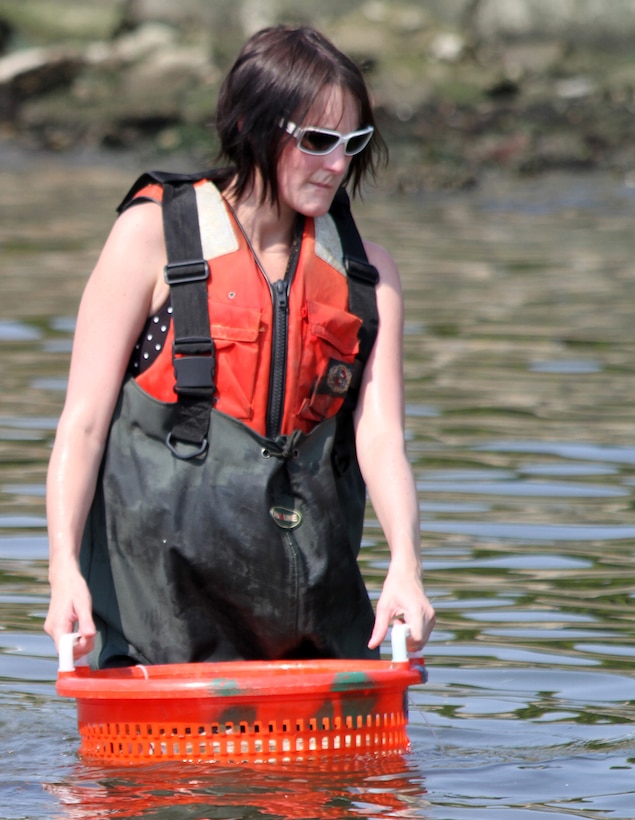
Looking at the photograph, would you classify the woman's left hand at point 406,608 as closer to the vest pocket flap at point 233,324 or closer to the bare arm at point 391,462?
the bare arm at point 391,462

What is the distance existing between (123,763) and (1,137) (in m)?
22.1

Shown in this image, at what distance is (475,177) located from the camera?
21203mm

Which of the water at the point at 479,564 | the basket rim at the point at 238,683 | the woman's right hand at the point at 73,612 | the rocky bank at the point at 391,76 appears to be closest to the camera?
the basket rim at the point at 238,683

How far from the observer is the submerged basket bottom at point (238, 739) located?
13.0 ft

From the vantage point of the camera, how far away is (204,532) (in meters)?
4.13

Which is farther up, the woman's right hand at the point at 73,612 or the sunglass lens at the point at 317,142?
the sunglass lens at the point at 317,142

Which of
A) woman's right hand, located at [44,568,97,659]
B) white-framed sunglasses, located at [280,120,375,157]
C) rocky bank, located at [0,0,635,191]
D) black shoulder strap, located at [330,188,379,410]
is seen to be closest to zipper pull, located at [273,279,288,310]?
black shoulder strap, located at [330,188,379,410]

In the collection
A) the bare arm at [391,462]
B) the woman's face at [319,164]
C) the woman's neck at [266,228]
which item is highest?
the woman's face at [319,164]

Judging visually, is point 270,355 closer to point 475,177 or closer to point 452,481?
point 452,481

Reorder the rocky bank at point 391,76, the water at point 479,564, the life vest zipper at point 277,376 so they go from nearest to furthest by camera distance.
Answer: the water at point 479,564 → the life vest zipper at point 277,376 → the rocky bank at point 391,76

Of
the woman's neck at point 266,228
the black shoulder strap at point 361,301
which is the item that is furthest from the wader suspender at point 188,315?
the black shoulder strap at point 361,301

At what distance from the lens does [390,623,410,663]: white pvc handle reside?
13.1 feet

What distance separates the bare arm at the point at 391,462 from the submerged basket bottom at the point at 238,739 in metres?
0.25

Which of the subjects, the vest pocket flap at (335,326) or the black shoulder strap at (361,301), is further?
the black shoulder strap at (361,301)
